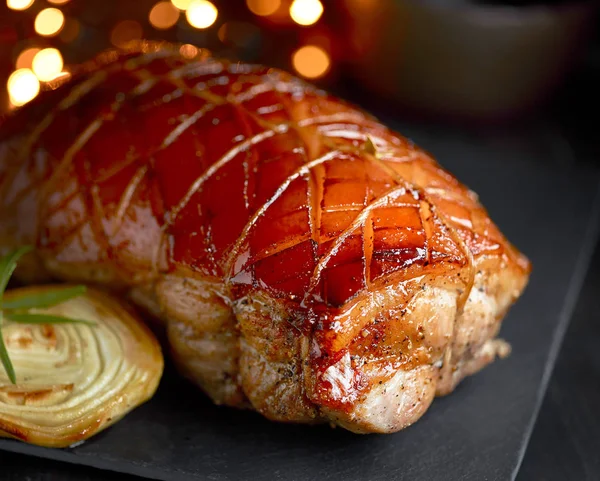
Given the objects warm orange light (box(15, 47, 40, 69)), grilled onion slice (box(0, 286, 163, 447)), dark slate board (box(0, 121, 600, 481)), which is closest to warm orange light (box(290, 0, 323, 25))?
warm orange light (box(15, 47, 40, 69))

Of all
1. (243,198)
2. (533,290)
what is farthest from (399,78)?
(243,198)

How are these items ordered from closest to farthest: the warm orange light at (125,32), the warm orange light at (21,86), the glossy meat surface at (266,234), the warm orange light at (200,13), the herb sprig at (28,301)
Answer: the glossy meat surface at (266,234), the herb sprig at (28,301), the warm orange light at (21,86), the warm orange light at (200,13), the warm orange light at (125,32)

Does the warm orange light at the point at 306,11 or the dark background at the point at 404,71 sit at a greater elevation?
the warm orange light at the point at 306,11

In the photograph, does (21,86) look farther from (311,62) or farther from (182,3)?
(311,62)

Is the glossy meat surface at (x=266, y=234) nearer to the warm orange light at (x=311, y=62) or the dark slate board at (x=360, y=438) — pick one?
the dark slate board at (x=360, y=438)

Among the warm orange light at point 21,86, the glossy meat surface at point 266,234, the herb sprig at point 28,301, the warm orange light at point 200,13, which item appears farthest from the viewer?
the warm orange light at point 200,13

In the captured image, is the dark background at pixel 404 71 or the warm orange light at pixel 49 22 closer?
the dark background at pixel 404 71

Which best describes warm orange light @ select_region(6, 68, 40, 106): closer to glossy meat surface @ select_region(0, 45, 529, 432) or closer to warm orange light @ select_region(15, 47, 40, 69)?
warm orange light @ select_region(15, 47, 40, 69)

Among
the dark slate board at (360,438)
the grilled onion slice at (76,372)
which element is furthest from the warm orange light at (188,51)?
the dark slate board at (360,438)
